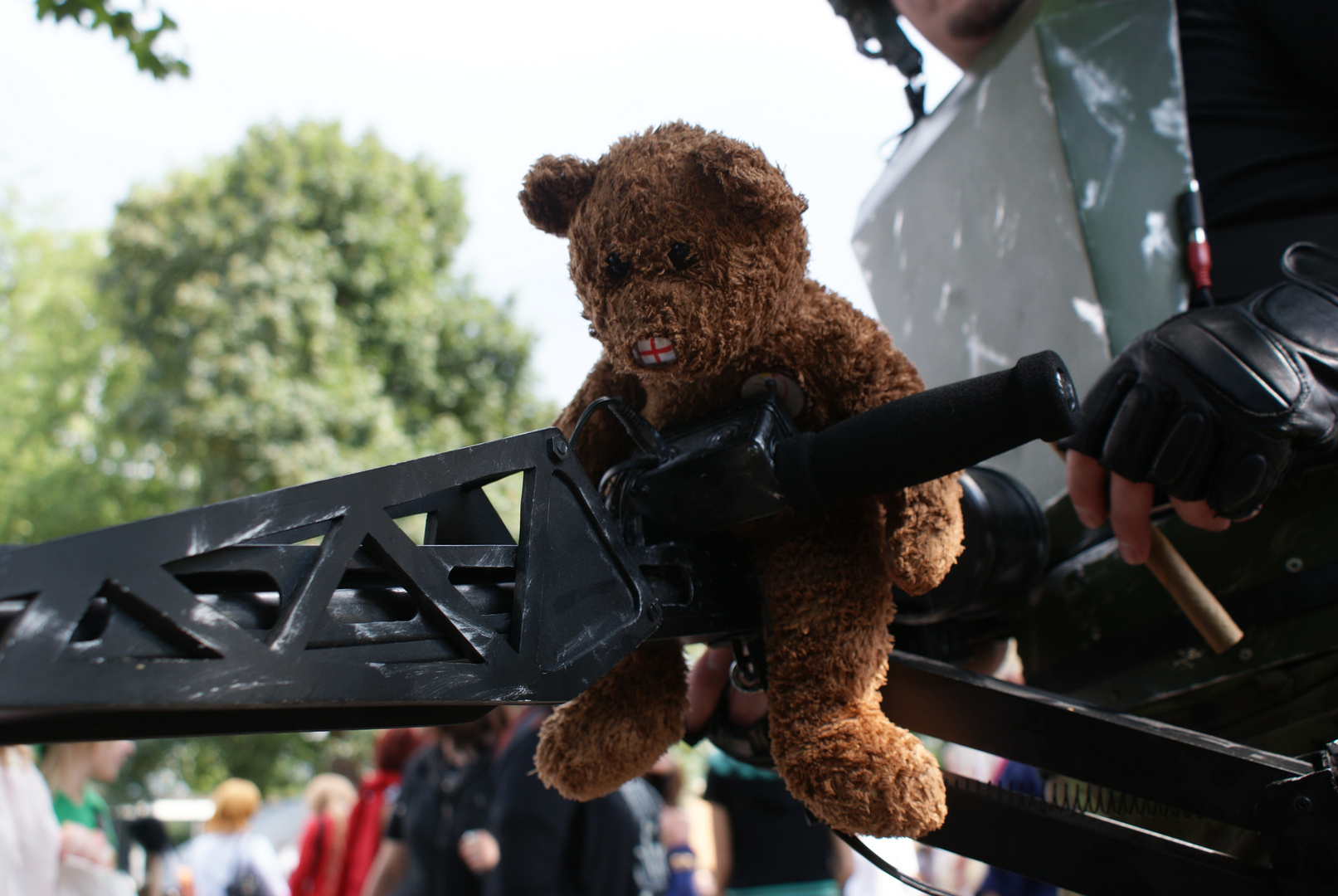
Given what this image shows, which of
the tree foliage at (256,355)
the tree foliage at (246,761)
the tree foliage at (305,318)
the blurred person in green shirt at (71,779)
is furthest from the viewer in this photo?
the tree foliage at (246,761)

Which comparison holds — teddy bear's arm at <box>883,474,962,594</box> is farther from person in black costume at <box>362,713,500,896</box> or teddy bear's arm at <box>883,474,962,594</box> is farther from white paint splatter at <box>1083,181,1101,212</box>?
person in black costume at <box>362,713,500,896</box>

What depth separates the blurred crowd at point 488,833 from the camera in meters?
3.13

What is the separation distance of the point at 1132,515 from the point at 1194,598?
0.15 metres

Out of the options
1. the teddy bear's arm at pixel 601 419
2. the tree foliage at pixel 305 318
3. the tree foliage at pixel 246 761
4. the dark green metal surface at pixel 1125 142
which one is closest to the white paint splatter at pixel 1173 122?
the dark green metal surface at pixel 1125 142

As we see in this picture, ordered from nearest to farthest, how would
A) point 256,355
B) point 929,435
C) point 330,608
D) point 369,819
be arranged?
point 330,608 < point 929,435 < point 369,819 < point 256,355

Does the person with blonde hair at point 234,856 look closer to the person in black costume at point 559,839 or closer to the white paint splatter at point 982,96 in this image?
the person in black costume at point 559,839

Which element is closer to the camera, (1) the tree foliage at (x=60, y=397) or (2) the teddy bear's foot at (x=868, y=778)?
(2) the teddy bear's foot at (x=868, y=778)

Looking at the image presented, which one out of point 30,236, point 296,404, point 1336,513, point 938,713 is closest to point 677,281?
point 938,713

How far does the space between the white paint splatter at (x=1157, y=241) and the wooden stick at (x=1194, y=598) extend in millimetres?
Answer: 544

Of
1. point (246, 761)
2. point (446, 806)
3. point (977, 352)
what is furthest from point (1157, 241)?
point (246, 761)

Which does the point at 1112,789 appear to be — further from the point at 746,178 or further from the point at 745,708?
the point at 746,178

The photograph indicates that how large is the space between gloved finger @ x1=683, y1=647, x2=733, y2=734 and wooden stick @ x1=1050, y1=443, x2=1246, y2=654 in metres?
0.71

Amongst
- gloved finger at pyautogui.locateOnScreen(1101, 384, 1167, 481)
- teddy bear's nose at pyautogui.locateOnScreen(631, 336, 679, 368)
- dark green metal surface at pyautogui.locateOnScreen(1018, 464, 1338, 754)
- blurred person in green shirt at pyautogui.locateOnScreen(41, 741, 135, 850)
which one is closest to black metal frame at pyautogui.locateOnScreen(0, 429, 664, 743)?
teddy bear's nose at pyautogui.locateOnScreen(631, 336, 679, 368)

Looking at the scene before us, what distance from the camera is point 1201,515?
1.46 metres
